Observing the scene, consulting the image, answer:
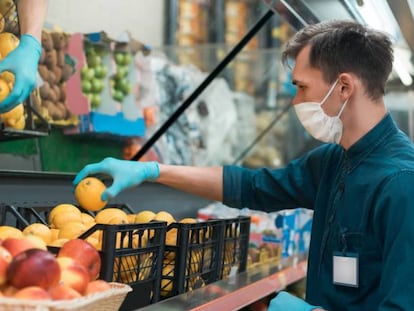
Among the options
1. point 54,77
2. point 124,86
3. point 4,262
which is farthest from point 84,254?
point 124,86

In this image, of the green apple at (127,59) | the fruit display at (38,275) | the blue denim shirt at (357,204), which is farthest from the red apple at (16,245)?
the green apple at (127,59)

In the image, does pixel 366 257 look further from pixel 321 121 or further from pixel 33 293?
pixel 33 293

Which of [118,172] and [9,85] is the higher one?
[9,85]

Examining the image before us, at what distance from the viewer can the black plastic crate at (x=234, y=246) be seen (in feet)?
6.64

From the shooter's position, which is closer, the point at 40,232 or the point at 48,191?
the point at 40,232

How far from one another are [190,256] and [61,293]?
0.65 meters

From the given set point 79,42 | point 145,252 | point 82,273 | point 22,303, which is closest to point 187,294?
point 145,252

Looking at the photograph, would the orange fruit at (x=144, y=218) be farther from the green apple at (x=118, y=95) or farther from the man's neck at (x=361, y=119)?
the green apple at (x=118, y=95)

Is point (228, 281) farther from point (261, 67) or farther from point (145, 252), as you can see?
point (261, 67)

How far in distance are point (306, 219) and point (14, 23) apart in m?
1.76

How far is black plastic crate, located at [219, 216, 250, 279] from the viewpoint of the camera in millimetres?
2023

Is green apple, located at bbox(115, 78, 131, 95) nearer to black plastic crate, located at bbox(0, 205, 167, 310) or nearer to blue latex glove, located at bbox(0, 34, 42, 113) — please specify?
blue latex glove, located at bbox(0, 34, 42, 113)

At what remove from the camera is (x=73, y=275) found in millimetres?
1233

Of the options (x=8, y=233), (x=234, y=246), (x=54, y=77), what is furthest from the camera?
(x=54, y=77)
